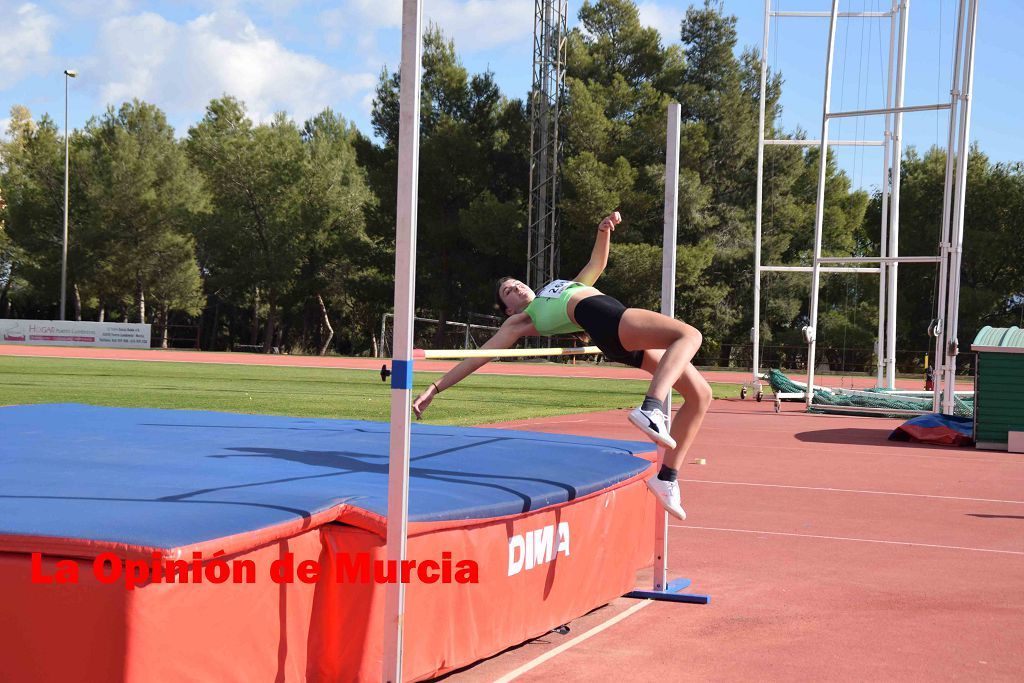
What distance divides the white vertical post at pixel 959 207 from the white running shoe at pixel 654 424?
1041cm

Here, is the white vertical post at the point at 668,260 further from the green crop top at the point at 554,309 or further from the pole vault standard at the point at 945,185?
the pole vault standard at the point at 945,185

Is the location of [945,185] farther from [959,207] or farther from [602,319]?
[602,319]

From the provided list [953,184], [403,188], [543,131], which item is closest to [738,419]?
[953,184]

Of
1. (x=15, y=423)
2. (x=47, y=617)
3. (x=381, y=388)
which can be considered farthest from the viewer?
(x=381, y=388)

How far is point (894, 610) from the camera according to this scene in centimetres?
456

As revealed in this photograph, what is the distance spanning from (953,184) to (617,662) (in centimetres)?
1284

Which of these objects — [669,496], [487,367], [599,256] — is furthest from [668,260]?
[487,367]

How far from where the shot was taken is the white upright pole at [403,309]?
2.88 metres

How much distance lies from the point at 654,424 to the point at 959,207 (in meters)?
11.2

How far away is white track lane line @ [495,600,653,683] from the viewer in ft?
11.7

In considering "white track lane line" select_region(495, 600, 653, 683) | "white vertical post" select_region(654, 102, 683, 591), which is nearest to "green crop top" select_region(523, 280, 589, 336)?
"white vertical post" select_region(654, 102, 683, 591)

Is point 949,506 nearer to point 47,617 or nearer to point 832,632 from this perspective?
point 832,632

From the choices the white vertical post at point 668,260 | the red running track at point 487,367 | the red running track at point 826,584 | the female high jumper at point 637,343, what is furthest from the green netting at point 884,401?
the female high jumper at point 637,343

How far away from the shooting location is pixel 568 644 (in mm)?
3975
